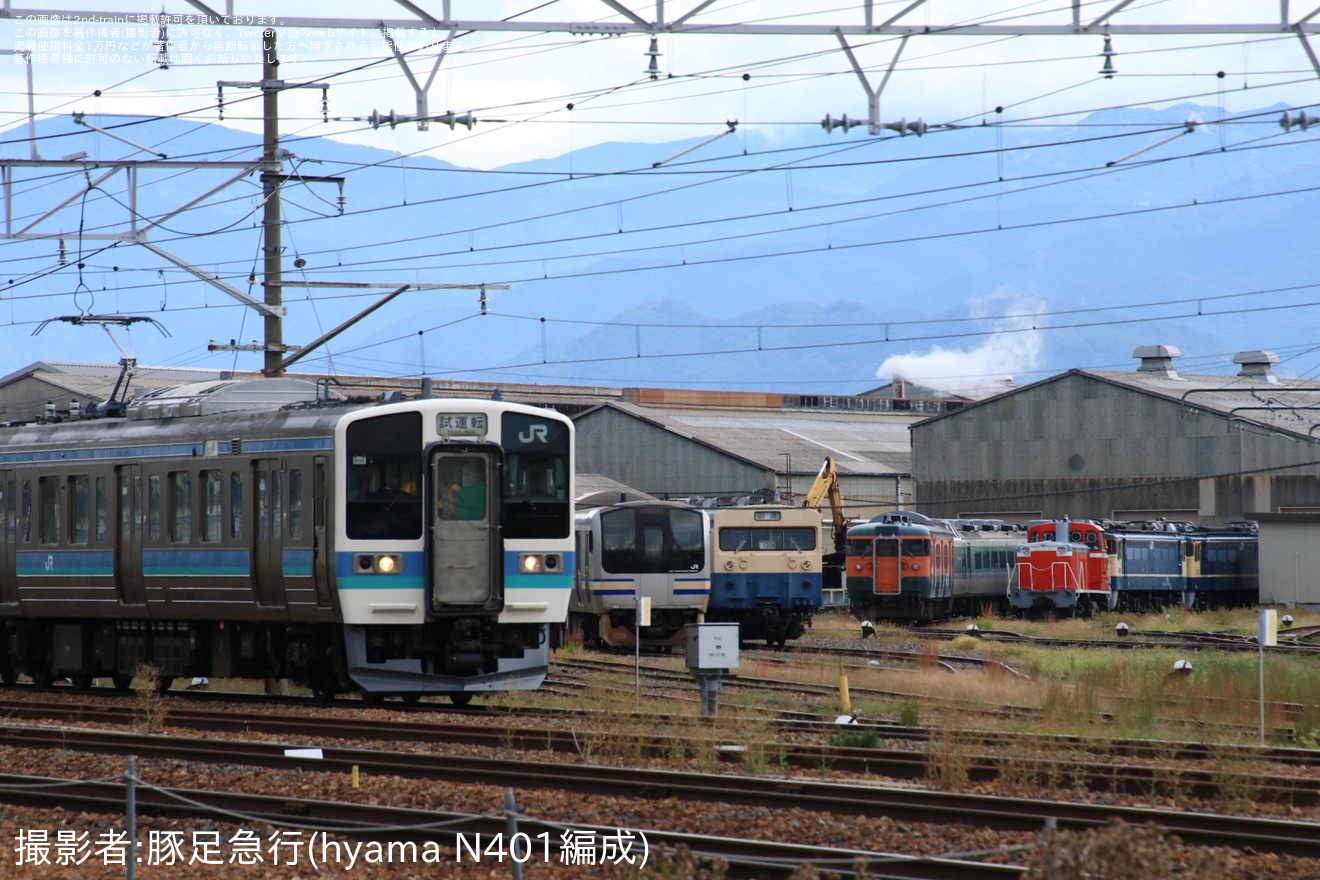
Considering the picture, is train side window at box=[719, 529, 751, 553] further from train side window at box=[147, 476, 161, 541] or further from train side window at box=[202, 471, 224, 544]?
train side window at box=[202, 471, 224, 544]

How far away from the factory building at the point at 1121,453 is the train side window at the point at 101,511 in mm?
37557

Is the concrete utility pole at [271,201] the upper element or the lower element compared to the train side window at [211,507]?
upper

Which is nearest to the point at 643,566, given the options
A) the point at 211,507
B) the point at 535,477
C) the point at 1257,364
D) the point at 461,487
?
the point at 535,477

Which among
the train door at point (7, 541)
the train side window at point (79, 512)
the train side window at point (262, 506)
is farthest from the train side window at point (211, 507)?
the train door at point (7, 541)

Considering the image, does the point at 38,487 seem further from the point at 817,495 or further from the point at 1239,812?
the point at 817,495

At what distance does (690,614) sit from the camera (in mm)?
31062

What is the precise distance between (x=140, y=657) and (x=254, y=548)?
349 centimetres

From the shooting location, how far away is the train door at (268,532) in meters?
17.5

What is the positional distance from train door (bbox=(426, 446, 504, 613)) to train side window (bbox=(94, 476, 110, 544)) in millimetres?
5076

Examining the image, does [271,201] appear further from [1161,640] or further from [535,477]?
[1161,640]

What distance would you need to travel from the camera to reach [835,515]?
46688 mm

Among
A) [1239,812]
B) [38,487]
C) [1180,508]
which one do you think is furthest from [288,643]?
[1180,508]

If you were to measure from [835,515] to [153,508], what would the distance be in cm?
2959

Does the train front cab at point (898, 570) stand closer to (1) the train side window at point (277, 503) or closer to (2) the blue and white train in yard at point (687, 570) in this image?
(2) the blue and white train in yard at point (687, 570)
